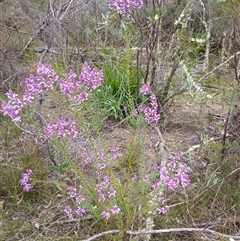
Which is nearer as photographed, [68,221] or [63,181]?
[68,221]

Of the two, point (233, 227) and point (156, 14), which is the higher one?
point (156, 14)

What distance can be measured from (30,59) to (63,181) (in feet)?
6.78

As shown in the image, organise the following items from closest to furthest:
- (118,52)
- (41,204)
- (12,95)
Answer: (12,95) → (41,204) → (118,52)

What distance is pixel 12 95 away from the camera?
2191 millimetres

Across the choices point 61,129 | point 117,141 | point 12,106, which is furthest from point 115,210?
point 117,141

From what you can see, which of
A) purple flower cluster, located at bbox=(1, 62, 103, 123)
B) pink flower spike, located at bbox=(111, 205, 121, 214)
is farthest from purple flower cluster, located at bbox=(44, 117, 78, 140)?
pink flower spike, located at bbox=(111, 205, 121, 214)

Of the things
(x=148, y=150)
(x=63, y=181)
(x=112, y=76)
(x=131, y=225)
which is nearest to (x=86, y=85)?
(x=131, y=225)

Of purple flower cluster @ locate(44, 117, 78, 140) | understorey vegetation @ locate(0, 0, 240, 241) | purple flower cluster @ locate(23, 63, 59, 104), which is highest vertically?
purple flower cluster @ locate(23, 63, 59, 104)

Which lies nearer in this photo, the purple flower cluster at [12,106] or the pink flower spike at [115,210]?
the purple flower cluster at [12,106]

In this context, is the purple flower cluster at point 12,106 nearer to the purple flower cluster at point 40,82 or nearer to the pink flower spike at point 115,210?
the purple flower cluster at point 40,82

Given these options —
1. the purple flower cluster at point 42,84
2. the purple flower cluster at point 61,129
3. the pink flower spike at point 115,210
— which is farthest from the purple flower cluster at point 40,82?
the pink flower spike at point 115,210

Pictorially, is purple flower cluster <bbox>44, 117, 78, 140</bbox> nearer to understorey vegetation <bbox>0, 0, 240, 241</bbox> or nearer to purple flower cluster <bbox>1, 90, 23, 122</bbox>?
understorey vegetation <bbox>0, 0, 240, 241</bbox>

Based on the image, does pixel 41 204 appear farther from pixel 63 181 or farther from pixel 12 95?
pixel 12 95

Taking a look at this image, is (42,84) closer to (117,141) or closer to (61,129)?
(61,129)
